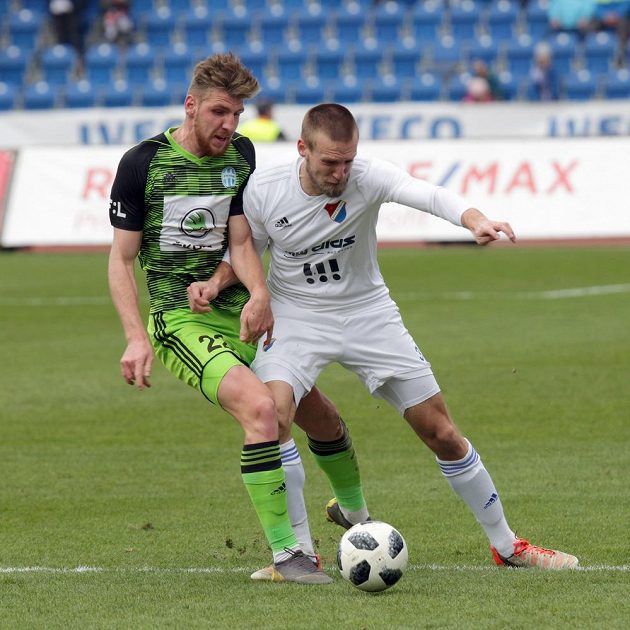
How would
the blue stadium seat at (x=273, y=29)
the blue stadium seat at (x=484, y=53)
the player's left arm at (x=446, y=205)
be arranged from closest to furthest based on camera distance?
the player's left arm at (x=446, y=205) < the blue stadium seat at (x=484, y=53) < the blue stadium seat at (x=273, y=29)

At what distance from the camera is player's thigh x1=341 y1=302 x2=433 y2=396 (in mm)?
6074

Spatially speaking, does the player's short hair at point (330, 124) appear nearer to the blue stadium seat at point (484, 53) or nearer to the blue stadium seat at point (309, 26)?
the blue stadium seat at point (484, 53)

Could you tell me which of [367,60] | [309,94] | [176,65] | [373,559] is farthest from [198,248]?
[176,65]

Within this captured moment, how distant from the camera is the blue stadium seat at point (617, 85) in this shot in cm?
2581

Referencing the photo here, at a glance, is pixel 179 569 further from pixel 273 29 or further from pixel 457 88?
pixel 273 29

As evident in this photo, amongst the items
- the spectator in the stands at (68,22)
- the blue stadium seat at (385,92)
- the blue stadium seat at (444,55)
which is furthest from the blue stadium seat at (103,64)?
the blue stadium seat at (444,55)

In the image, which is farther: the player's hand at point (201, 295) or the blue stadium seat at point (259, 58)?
the blue stadium seat at point (259, 58)

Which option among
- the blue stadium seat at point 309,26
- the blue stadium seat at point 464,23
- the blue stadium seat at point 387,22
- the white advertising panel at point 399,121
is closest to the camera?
the white advertising panel at point 399,121

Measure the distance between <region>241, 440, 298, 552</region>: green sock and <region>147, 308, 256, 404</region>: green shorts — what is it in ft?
1.02

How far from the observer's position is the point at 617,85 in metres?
25.8

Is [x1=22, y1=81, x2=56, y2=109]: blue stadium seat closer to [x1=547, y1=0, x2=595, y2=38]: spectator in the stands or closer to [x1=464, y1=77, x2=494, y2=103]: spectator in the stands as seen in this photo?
[x1=464, y1=77, x2=494, y2=103]: spectator in the stands

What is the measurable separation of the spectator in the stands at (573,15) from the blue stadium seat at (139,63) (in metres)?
7.89

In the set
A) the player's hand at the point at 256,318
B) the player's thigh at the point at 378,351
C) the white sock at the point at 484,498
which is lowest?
the white sock at the point at 484,498

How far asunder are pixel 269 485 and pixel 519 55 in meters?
22.1
